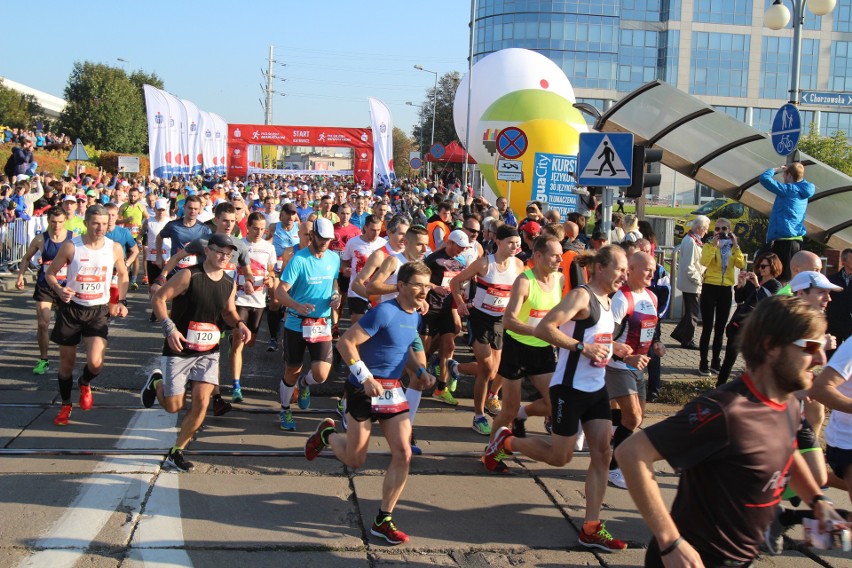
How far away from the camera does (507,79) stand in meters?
26.4


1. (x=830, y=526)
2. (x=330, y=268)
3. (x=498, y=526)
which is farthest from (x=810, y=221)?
(x=830, y=526)

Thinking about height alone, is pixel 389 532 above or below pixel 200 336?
below

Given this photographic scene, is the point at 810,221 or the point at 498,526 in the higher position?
the point at 810,221

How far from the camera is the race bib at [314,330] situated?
283 inches

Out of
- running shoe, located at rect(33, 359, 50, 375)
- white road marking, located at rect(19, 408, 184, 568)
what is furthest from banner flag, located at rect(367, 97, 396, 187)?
white road marking, located at rect(19, 408, 184, 568)

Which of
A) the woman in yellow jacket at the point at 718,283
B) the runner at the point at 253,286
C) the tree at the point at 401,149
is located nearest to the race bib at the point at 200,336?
the runner at the point at 253,286

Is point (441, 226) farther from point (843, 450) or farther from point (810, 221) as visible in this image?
point (843, 450)

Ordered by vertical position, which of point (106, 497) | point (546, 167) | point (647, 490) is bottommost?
point (106, 497)

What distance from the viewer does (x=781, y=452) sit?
2.67 m

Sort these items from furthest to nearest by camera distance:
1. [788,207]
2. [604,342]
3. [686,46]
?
[686,46] → [788,207] → [604,342]

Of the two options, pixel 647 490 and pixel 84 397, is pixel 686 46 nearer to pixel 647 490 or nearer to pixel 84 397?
pixel 84 397

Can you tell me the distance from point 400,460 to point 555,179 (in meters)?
13.4

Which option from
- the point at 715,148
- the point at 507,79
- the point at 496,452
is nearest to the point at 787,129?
the point at 715,148

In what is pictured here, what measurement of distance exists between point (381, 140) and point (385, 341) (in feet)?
90.0
